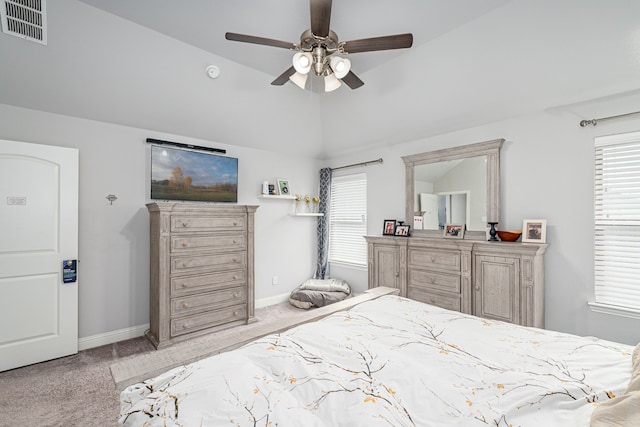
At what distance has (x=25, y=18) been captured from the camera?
2.32m

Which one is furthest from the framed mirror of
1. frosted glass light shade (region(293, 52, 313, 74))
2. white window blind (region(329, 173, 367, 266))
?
frosted glass light shade (region(293, 52, 313, 74))

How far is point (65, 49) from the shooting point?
261cm

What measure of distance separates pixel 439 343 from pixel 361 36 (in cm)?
286

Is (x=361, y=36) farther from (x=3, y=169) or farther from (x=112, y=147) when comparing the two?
(x=3, y=169)

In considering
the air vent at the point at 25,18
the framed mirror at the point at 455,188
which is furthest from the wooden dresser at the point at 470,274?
the air vent at the point at 25,18

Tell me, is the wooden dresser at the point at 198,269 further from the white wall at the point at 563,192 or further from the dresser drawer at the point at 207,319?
the white wall at the point at 563,192

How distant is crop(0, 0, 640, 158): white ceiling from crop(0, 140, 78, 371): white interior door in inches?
25.4

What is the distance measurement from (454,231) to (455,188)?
0.56 meters

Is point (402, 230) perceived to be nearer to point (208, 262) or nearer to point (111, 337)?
point (208, 262)

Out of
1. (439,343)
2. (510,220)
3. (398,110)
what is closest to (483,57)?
(398,110)

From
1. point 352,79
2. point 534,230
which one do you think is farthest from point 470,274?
point 352,79

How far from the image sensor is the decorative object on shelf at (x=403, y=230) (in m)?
4.11

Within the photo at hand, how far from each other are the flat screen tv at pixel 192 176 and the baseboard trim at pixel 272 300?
1655 mm

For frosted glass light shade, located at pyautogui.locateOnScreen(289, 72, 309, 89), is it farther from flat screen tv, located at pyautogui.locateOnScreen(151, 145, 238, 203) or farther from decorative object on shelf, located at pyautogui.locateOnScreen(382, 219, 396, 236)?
decorative object on shelf, located at pyautogui.locateOnScreen(382, 219, 396, 236)
